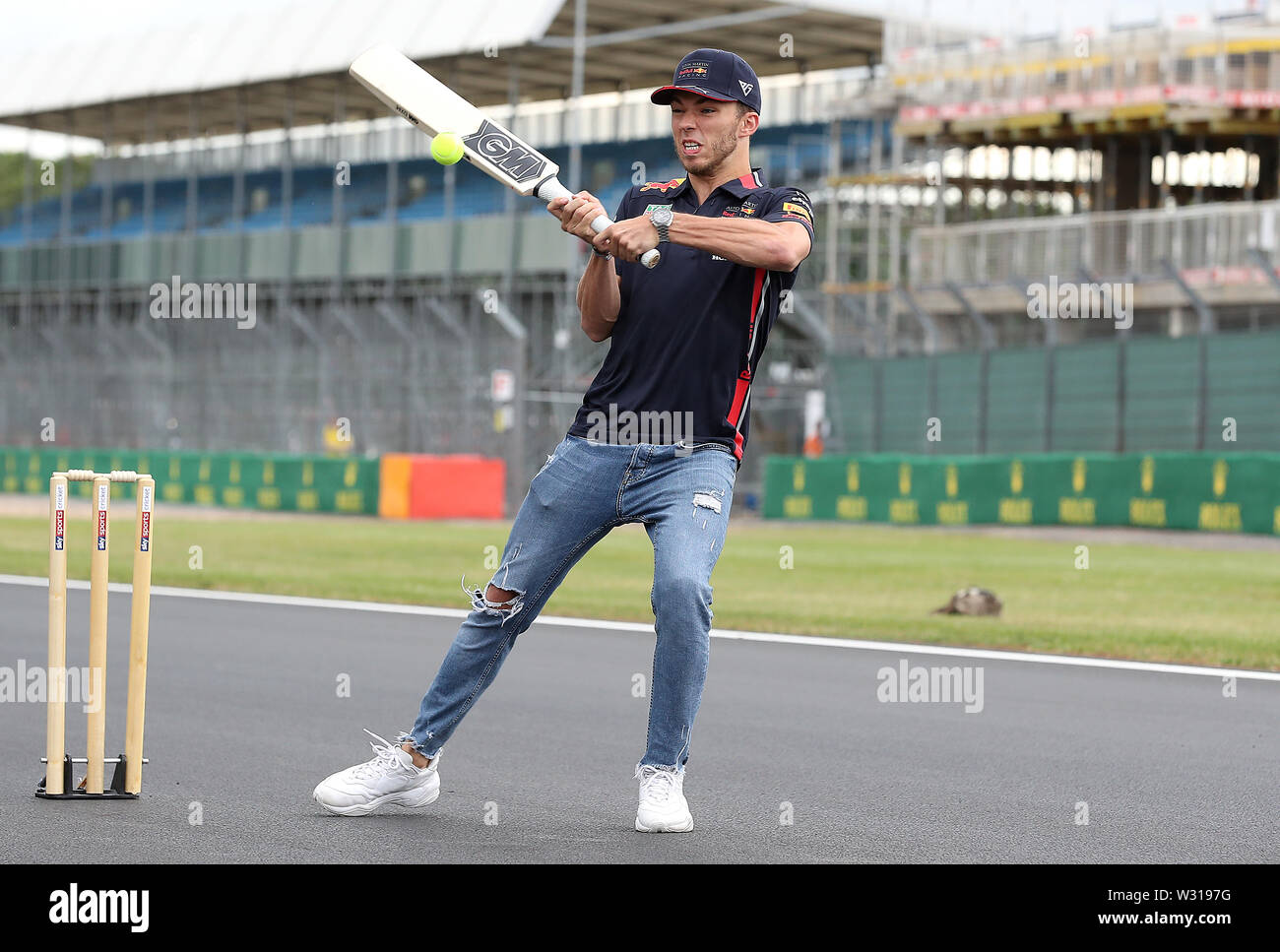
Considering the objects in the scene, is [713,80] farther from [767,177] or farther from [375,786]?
[767,177]

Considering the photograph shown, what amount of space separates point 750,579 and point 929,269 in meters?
18.8

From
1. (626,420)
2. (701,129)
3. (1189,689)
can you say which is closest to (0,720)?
(626,420)

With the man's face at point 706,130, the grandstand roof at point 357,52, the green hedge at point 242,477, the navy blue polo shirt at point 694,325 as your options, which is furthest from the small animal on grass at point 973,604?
the grandstand roof at point 357,52

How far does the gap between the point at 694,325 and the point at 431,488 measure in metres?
25.5

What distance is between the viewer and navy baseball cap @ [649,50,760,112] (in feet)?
17.5

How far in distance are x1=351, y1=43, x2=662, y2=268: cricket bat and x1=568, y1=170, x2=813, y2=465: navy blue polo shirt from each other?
0.91 feet

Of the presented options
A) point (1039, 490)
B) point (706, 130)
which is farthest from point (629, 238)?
point (1039, 490)

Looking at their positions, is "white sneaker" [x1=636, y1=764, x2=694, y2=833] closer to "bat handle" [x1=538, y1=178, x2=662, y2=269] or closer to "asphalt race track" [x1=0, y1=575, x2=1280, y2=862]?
"asphalt race track" [x1=0, y1=575, x2=1280, y2=862]

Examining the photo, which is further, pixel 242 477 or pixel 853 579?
pixel 242 477

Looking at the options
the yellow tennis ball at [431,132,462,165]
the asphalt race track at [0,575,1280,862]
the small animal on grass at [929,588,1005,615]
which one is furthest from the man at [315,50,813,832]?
the small animal on grass at [929,588,1005,615]

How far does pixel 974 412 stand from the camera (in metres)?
29.7

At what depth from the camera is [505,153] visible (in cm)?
547

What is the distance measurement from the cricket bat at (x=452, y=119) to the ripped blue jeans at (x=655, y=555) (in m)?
0.78
